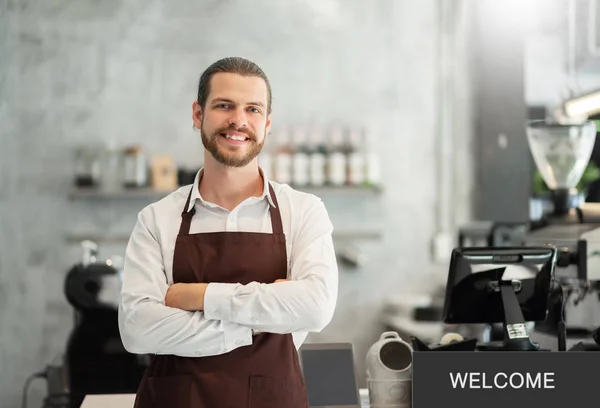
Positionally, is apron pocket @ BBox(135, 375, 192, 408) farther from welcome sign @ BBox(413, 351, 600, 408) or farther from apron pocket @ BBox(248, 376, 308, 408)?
welcome sign @ BBox(413, 351, 600, 408)

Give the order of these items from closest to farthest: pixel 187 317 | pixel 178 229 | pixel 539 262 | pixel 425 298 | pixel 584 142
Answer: pixel 187 317, pixel 178 229, pixel 539 262, pixel 584 142, pixel 425 298

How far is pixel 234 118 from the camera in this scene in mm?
1706

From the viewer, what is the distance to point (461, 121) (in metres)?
5.15

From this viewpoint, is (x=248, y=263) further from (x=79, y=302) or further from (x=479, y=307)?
(x=79, y=302)

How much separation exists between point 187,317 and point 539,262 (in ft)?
3.67

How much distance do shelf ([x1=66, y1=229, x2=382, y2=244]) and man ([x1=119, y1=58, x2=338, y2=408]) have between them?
323 centimetres

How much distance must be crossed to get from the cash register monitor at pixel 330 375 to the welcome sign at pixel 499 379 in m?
0.25

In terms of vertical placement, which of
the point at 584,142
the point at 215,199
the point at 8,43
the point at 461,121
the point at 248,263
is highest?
the point at 8,43

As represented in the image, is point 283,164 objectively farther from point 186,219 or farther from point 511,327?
point 186,219

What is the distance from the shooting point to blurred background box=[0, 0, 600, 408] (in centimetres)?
493

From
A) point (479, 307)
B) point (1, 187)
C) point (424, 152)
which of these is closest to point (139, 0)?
point (1, 187)

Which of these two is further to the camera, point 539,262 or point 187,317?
point 539,262

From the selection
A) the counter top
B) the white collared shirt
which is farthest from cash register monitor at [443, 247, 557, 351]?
the counter top

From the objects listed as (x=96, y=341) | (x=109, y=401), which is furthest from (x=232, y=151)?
(x=96, y=341)
